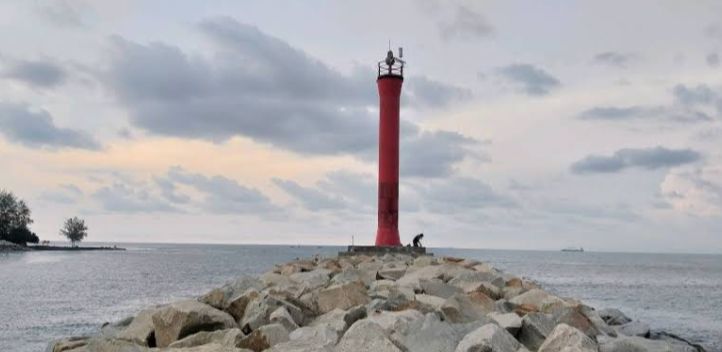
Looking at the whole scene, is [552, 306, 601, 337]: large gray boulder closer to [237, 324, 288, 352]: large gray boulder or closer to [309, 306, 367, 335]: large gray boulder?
[309, 306, 367, 335]: large gray boulder

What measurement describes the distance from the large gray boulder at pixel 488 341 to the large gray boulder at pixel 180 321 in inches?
100

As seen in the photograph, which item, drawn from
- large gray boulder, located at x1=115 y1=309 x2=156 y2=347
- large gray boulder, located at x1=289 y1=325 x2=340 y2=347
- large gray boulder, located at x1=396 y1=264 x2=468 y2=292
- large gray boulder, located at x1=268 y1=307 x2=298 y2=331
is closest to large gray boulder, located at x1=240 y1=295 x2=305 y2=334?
large gray boulder, located at x1=268 y1=307 x2=298 y2=331

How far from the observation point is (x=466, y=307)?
7.80m

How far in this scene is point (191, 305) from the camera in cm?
689

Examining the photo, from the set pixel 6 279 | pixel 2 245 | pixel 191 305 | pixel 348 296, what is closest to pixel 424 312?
pixel 348 296

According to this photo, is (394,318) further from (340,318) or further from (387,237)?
(387,237)

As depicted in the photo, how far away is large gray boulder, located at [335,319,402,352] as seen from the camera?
5.05m

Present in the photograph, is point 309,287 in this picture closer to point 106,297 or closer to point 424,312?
point 424,312

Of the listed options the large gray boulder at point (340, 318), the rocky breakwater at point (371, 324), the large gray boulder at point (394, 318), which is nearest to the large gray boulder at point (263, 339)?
the rocky breakwater at point (371, 324)

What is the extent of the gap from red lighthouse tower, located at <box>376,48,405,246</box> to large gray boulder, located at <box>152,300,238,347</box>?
13.1m

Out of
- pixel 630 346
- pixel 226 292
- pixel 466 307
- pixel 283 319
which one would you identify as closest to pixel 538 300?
pixel 466 307

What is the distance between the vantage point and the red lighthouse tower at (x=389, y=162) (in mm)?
19844

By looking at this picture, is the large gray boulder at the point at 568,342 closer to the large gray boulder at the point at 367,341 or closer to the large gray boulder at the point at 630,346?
the large gray boulder at the point at 630,346

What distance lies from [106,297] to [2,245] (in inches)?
2368
